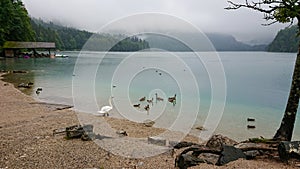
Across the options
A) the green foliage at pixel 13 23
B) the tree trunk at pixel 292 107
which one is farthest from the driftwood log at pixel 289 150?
the green foliage at pixel 13 23

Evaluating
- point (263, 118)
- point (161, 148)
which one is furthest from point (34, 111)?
point (263, 118)

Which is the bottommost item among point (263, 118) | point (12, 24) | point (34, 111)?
point (263, 118)

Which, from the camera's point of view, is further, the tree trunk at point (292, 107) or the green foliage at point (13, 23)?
the green foliage at point (13, 23)

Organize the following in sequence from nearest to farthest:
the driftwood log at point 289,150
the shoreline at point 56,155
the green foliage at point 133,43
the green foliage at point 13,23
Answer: the driftwood log at point 289,150 → the shoreline at point 56,155 → the green foliage at point 133,43 → the green foliage at point 13,23

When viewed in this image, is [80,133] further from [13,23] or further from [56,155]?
[13,23]

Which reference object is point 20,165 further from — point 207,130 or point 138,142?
point 207,130

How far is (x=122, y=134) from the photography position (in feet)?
30.6

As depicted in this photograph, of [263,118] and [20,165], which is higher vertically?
[20,165]

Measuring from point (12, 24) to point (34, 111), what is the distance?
62191mm

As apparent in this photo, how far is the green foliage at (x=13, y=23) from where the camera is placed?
6128 centimetres

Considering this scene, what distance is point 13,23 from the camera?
65688 mm

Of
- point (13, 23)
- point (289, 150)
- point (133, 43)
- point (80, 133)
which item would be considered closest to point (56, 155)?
point (80, 133)

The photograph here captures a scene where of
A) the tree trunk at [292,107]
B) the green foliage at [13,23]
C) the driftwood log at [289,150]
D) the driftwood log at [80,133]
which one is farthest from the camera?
the green foliage at [13,23]

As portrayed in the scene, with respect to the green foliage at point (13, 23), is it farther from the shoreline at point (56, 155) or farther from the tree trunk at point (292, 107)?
the tree trunk at point (292, 107)
